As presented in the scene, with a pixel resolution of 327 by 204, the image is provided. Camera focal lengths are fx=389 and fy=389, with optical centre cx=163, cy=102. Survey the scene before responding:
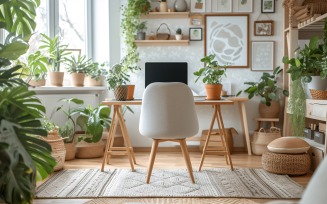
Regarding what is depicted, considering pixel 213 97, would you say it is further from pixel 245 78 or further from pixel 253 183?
pixel 245 78

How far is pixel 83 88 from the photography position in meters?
4.68

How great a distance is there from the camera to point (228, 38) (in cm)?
509

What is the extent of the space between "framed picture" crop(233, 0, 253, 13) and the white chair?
7.43 ft

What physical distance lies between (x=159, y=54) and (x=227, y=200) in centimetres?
270

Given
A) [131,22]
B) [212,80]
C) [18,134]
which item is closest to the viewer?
[18,134]

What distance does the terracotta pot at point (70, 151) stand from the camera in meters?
4.32

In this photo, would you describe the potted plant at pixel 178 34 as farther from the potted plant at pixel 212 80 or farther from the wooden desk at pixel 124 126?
the wooden desk at pixel 124 126

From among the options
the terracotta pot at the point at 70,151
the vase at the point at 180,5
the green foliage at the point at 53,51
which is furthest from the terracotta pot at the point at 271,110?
the green foliage at the point at 53,51

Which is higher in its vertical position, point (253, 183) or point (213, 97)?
point (213, 97)

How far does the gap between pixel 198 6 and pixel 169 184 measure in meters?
2.66

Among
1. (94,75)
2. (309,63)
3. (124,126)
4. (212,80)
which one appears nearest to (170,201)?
(124,126)

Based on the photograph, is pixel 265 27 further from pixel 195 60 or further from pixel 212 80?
pixel 212 80

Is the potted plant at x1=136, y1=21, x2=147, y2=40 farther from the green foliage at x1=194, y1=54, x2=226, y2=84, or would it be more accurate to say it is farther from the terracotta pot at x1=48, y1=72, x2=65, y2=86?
the green foliage at x1=194, y1=54, x2=226, y2=84

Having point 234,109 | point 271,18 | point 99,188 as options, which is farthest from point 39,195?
point 271,18
